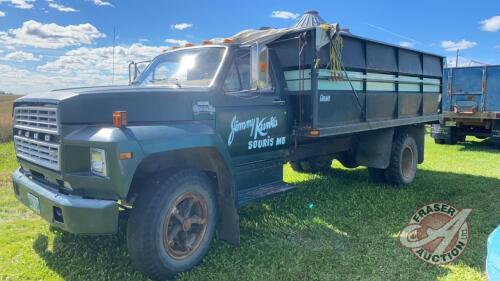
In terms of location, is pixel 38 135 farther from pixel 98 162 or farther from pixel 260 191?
pixel 260 191

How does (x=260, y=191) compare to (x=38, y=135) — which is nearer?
(x=38, y=135)

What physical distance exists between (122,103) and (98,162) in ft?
1.97

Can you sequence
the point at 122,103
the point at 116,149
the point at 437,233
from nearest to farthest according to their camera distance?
the point at 116,149 → the point at 122,103 → the point at 437,233

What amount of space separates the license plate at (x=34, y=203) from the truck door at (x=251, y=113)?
1.81 metres

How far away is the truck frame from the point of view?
11.0 feet

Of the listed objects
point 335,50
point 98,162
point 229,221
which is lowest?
point 229,221

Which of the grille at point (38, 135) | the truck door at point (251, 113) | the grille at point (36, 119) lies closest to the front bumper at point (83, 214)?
the grille at point (38, 135)

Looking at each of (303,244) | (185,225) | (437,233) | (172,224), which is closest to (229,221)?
(185,225)

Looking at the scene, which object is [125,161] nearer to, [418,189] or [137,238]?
[137,238]

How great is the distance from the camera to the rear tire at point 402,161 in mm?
7195

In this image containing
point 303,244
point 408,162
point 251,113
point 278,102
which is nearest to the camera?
point 303,244

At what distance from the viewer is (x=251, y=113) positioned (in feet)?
15.1

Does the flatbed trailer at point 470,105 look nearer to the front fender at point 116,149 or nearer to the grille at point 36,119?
the front fender at point 116,149

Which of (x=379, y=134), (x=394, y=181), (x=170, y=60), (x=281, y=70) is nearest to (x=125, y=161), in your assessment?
Result: (x=170, y=60)
